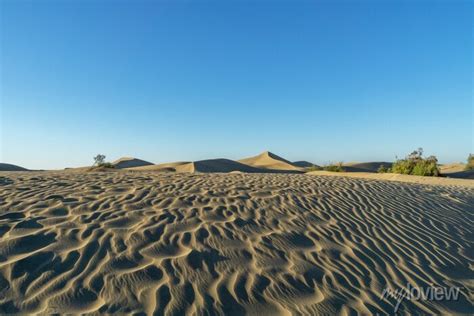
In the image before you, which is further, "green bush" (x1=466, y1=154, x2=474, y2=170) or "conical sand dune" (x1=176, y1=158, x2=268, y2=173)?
"conical sand dune" (x1=176, y1=158, x2=268, y2=173)

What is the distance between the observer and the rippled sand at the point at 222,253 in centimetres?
322

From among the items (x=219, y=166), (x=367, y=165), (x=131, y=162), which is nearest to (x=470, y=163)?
(x=367, y=165)

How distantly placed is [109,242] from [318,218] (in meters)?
3.50

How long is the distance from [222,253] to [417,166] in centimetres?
2158

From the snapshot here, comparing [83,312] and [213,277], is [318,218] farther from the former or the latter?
[83,312]

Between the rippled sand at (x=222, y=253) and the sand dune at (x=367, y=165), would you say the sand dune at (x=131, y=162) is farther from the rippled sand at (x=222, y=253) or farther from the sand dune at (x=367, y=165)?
the rippled sand at (x=222, y=253)

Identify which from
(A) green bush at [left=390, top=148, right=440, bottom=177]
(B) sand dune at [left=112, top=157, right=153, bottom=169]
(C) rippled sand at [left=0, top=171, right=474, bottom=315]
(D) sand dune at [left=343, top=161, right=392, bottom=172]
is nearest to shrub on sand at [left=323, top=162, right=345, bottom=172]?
(A) green bush at [left=390, top=148, right=440, bottom=177]

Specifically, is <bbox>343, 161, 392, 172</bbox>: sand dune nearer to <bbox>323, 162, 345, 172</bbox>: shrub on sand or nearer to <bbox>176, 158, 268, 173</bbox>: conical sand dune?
<bbox>176, 158, 268, 173</bbox>: conical sand dune

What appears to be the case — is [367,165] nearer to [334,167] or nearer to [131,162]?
[334,167]

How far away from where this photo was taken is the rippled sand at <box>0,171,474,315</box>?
3.22 meters

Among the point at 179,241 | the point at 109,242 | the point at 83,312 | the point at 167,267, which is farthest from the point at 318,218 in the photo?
the point at 83,312

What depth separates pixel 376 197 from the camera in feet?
25.2

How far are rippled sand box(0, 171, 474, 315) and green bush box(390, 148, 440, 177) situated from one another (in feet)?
51.7

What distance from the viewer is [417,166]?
71.0ft
